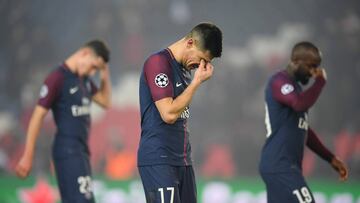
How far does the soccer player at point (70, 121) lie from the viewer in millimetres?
6590

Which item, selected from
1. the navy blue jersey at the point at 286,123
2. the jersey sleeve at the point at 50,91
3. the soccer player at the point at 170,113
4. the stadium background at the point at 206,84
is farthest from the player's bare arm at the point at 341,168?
the stadium background at the point at 206,84

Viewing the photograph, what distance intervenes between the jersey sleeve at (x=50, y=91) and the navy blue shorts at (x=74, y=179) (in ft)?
1.76

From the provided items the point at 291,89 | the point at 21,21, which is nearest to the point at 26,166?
the point at 291,89

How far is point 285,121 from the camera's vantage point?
6.02 metres

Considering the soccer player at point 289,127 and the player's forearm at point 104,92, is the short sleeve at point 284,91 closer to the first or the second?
the soccer player at point 289,127

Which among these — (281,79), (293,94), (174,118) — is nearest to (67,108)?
(281,79)

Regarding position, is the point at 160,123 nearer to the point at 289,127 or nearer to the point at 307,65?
the point at 289,127

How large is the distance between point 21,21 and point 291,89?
230 inches

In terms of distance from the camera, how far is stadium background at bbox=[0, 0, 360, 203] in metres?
10.3

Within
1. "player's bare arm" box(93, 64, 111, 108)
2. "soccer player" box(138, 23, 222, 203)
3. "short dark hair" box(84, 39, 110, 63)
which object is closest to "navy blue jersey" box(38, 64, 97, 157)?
"short dark hair" box(84, 39, 110, 63)

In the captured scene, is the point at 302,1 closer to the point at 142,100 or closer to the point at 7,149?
the point at 7,149

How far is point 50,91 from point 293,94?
2.30 meters

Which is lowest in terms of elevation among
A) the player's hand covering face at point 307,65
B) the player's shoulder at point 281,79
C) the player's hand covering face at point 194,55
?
the player's shoulder at point 281,79

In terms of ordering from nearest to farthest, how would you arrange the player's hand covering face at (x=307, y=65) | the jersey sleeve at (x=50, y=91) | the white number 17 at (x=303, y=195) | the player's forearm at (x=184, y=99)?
the player's forearm at (x=184, y=99) < the white number 17 at (x=303, y=195) < the player's hand covering face at (x=307, y=65) < the jersey sleeve at (x=50, y=91)
